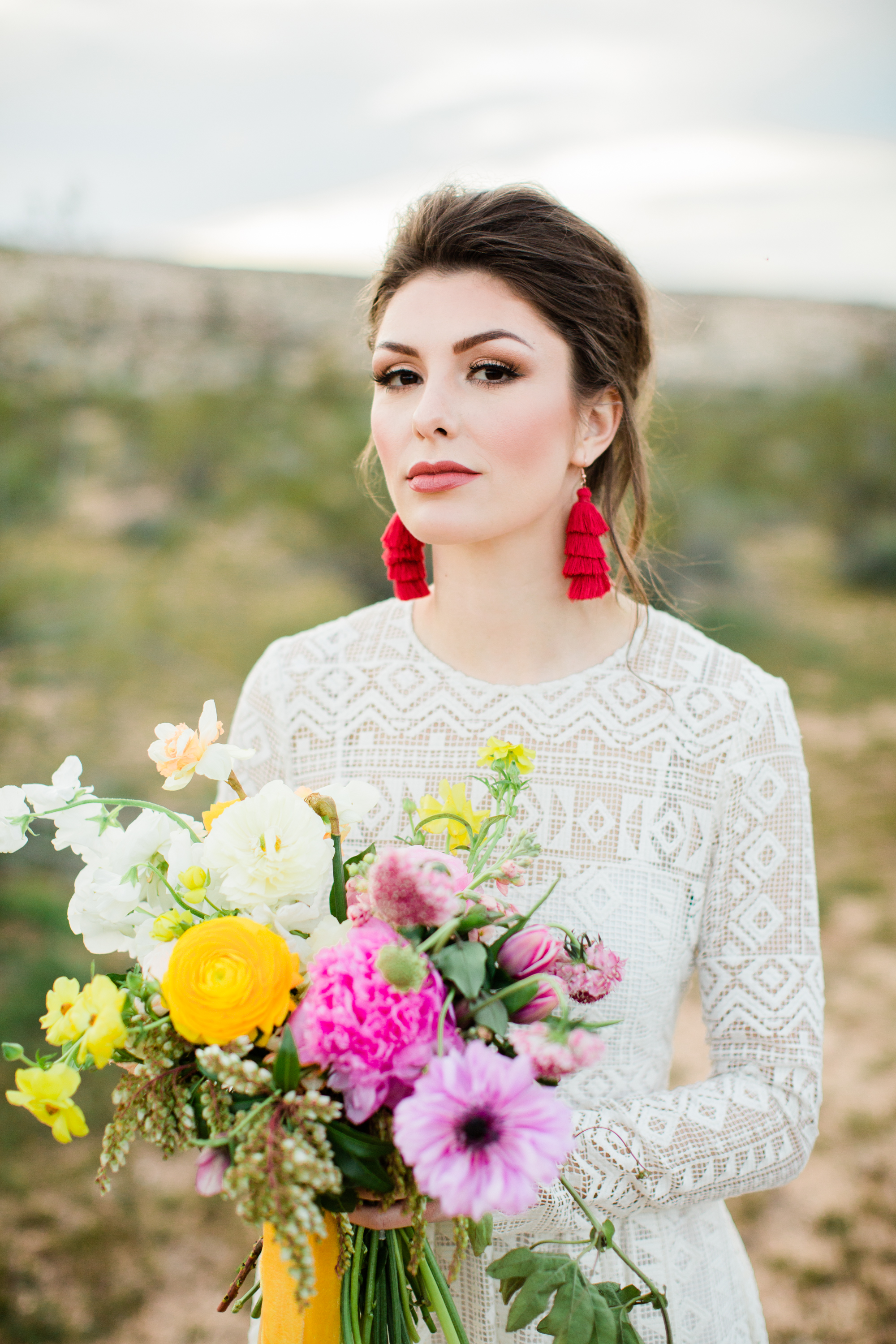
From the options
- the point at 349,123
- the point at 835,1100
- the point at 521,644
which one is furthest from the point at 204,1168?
the point at 349,123

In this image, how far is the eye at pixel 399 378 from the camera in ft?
4.83

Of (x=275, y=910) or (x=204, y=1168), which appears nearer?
(x=204, y=1168)

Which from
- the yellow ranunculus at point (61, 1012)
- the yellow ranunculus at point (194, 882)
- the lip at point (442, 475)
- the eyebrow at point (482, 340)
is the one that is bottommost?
the yellow ranunculus at point (61, 1012)

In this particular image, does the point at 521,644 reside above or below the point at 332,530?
below

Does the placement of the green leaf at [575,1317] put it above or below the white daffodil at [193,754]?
below

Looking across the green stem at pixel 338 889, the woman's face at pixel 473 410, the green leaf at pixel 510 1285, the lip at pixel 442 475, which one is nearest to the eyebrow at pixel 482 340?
the woman's face at pixel 473 410

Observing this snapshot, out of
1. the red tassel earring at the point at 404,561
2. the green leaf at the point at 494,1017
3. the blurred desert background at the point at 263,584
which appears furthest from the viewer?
the blurred desert background at the point at 263,584

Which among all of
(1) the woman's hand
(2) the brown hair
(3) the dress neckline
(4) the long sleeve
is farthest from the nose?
(1) the woman's hand

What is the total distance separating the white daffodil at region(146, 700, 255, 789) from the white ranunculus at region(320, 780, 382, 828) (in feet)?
0.38

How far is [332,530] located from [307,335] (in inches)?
142

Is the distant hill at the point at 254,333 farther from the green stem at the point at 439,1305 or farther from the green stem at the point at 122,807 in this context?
the green stem at the point at 439,1305

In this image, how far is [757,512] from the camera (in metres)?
10.7

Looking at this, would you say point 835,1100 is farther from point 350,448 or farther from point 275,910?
point 350,448

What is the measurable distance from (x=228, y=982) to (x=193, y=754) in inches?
12.0
